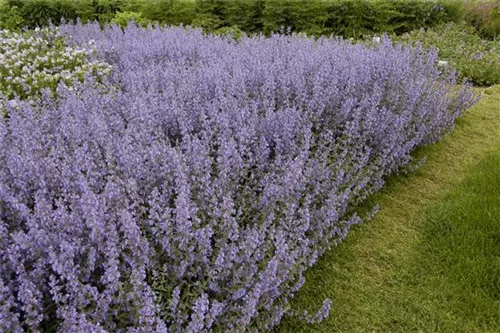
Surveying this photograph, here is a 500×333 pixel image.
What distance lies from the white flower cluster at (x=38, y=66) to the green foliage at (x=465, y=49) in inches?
159

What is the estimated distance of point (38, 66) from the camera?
14.5 feet

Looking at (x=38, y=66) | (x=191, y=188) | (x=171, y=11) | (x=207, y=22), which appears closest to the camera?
(x=191, y=188)

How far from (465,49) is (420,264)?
5.61 meters

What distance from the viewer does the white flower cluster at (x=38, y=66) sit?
396cm

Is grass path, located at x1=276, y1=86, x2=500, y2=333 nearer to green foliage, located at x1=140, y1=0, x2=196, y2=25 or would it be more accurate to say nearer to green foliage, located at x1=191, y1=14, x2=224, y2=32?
green foliage, located at x1=191, y1=14, x2=224, y2=32

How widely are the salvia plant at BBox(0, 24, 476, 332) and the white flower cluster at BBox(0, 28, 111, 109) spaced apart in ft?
1.41

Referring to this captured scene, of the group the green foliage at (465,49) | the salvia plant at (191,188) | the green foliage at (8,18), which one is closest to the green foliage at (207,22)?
the green foliage at (8,18)

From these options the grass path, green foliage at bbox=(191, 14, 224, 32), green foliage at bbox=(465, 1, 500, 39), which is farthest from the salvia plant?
green foliage at bbox=(465, 1, 500, 39)

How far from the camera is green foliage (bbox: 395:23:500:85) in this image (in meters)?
6.45

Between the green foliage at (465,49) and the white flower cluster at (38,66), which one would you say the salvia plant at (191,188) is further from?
the green foliage at (465,49)

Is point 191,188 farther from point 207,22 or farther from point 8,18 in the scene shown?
point 207,22

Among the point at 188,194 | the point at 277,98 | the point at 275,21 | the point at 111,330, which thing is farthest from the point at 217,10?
the point at 111,330

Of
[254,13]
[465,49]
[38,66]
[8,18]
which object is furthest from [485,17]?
[8,18]

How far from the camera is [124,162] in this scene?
2.21 m
